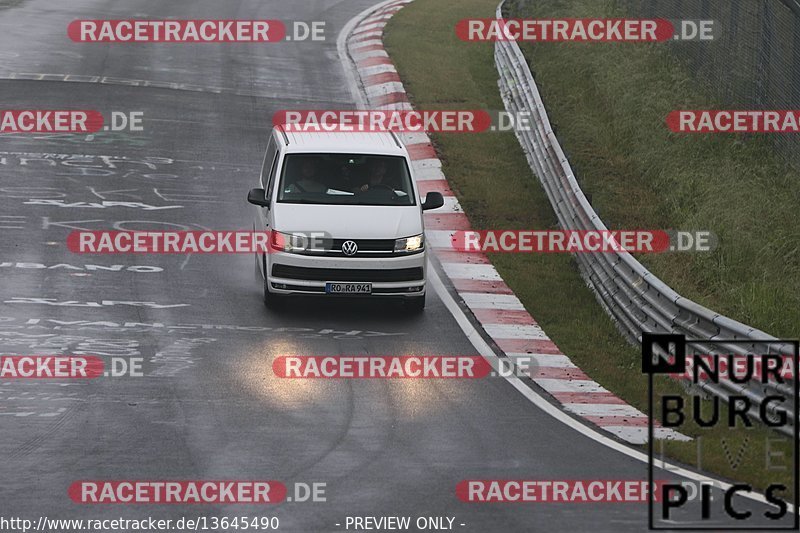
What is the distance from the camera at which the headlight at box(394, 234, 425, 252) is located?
53.1 feet

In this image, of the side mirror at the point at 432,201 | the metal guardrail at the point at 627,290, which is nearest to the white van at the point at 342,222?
the side mirror at the point at 432,201

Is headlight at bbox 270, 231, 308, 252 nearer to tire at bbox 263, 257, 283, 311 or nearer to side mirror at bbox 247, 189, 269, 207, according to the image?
tire at bbox 263, 257, 283, 311

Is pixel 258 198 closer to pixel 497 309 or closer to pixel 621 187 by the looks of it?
pixel 497 309

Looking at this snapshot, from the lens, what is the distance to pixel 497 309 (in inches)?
674

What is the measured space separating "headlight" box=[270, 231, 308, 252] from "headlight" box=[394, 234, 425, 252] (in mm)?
1009

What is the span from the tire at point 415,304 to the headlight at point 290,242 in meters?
1.43

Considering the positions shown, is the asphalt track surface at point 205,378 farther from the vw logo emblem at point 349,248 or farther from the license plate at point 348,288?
the vw logo emblem at point 349,248

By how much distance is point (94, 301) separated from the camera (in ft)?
54.6

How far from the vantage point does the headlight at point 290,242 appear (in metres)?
16.0

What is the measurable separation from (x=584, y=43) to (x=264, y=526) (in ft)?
61.1

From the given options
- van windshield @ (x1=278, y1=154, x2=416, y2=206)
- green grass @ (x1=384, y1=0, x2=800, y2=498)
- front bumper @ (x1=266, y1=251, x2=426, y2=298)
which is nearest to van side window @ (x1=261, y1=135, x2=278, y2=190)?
van windshield @ (x1=278, y1=154, x2=416, y2=206)

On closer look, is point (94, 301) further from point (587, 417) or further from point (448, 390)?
point (587, 417)

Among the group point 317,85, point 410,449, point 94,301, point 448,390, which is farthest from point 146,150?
point 410,449

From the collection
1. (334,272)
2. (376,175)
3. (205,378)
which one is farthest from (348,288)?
(205,378)
